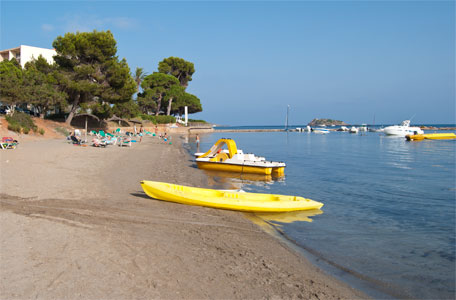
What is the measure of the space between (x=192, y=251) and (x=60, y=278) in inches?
87.1

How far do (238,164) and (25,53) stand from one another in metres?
60.7

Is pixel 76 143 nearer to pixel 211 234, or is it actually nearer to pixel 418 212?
pixel 211 234

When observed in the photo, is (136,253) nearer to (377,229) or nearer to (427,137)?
(377,229)

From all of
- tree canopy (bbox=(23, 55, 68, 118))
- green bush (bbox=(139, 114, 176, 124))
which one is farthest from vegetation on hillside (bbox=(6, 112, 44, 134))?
green bush (bbox=(139, 114, 176, 124))

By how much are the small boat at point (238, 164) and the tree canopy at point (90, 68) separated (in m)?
25.3

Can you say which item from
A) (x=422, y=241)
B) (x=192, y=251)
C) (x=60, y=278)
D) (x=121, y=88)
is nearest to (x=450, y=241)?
(x=422, y=241)

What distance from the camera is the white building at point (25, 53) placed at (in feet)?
201

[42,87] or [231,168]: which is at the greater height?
[42,87]

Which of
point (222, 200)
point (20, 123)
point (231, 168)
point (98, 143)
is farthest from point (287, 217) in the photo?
point (20, 123)

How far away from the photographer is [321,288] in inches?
201

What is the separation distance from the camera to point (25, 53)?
61406mm

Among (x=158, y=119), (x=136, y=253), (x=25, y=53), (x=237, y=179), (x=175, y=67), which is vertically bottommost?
(x=237, y=179)

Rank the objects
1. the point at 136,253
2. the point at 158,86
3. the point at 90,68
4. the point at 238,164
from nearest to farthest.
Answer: the point at 136,253, the point at 238,164, the point at 90,68, the point at 158,86

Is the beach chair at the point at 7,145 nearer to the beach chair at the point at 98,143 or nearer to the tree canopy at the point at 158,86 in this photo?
the beach chair at the point at 98,143
